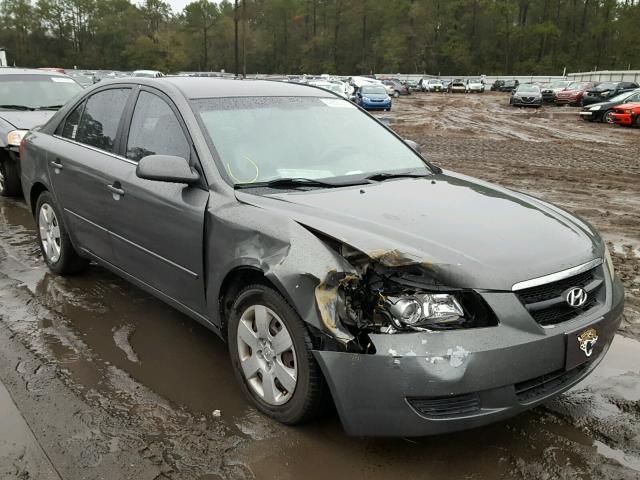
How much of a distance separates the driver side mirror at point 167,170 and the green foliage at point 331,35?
307 ft

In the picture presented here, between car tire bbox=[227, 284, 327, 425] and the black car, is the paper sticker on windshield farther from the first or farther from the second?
the black car

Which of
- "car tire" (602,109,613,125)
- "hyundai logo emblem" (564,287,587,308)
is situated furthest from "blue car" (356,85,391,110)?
"hyundai logo emblem" (564,287,587,308)

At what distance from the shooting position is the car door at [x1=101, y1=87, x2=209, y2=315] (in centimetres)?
335

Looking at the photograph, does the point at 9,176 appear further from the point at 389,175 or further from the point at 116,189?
the point at 389,175

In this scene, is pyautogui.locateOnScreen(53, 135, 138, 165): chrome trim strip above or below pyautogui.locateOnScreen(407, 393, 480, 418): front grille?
above

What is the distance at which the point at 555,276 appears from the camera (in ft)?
8.71

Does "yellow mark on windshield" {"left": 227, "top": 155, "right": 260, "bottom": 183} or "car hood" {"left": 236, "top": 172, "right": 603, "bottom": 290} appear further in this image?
"yellow mark on windshield" {"left": 227, "top": 155, "right": 260, "bottom": 183}

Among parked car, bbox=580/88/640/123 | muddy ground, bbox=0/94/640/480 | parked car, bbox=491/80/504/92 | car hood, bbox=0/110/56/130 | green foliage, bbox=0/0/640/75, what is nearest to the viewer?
muddy ground, bbox=0/94/640/480

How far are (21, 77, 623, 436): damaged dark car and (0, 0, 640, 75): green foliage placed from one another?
3659 inches

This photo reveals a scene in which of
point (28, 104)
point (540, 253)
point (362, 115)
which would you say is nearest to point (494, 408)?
point (540, 253)

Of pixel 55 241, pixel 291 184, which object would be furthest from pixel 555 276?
pixel 55 241

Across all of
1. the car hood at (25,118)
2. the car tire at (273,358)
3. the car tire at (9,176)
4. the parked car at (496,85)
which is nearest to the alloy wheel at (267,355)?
the car tire at (273,358)

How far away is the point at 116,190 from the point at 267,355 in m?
1.72

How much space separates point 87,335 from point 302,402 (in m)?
1.94
